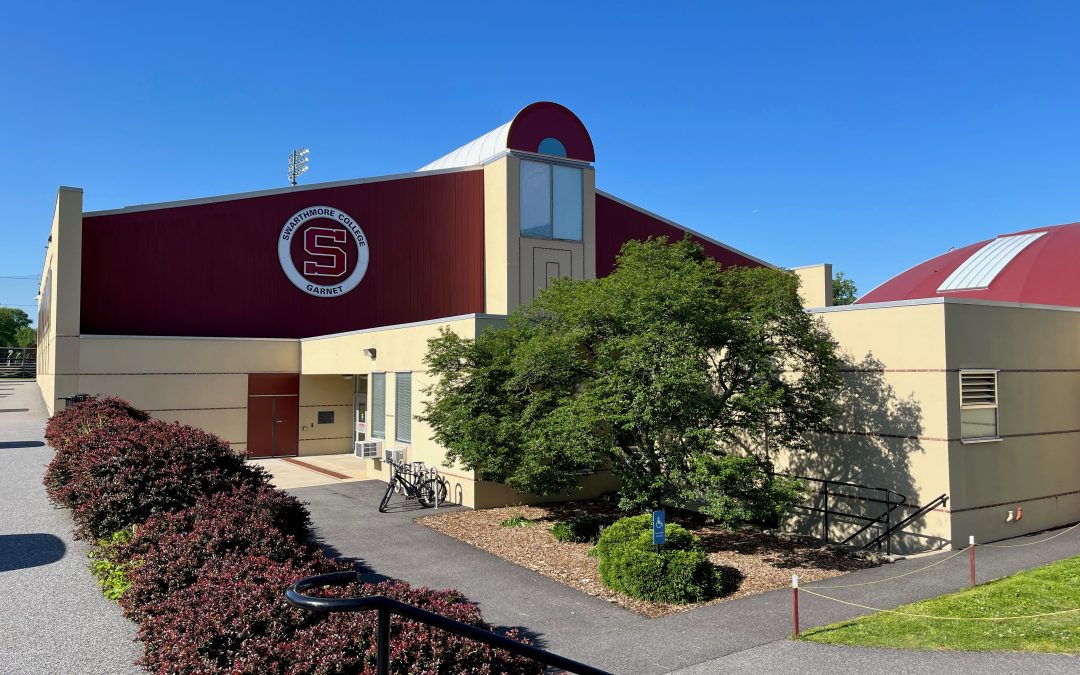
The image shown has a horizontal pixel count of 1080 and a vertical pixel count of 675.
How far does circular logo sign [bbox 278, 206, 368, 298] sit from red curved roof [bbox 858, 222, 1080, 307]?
1850cm

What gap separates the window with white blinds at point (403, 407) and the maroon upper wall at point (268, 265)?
851 cm

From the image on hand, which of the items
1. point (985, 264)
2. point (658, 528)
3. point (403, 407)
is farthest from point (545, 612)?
point (985, 264)

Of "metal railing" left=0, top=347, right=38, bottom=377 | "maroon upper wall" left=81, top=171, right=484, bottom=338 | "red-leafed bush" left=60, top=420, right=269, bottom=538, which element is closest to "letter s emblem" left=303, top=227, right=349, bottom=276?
"maroon upper wall" left=81, top=171, right=484, bottom=338

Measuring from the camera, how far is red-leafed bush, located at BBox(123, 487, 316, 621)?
6.77 m

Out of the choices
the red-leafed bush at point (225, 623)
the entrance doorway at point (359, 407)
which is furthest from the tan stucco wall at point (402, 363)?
the red-leafed bush at point (225, 623)

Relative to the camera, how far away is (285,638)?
5.45 m

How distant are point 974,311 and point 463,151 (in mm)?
22252

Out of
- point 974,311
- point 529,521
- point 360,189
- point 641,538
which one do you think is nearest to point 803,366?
point 974,311

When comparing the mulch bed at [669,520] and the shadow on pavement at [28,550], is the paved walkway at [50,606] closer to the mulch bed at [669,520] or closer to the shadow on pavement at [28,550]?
the shadow on pavement at [28,550]

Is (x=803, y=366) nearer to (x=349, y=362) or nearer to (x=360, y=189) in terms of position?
(x=349, y=362)

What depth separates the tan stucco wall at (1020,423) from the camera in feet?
43.1

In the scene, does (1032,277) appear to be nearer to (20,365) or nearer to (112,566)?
(112,566)

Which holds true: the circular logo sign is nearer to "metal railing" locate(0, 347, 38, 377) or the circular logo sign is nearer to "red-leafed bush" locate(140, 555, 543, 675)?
"red-leafed bush" locate(140, 555, 543, 675)

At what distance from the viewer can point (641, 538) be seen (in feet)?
38.0
